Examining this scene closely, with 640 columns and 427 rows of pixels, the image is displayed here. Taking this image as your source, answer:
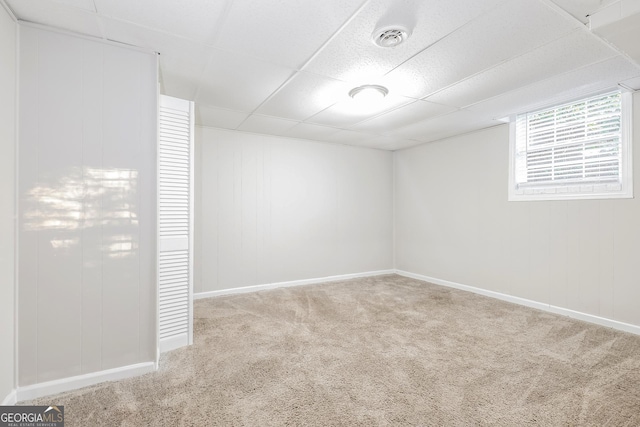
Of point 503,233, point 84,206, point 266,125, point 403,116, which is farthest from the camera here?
point 266,125

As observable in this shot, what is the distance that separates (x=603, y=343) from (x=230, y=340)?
342cm

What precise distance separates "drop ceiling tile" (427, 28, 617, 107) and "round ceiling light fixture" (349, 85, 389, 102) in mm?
555

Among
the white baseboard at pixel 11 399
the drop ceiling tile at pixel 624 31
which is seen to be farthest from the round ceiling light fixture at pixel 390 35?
the white baseboard at pixel 11 399

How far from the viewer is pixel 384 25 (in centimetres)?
196

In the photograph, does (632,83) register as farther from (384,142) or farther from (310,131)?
(310,131)

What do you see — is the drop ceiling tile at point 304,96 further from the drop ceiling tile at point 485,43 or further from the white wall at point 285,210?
the white wall at point 285,210

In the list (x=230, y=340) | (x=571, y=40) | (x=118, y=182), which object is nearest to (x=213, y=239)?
(x=230, y=340)

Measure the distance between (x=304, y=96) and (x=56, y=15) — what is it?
1.97 metres

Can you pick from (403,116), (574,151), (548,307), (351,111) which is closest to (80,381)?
(351,111)

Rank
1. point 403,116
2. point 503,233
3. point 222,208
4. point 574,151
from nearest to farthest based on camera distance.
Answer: point 574,151 < point 403,116 < point 503,233 < point 222,208

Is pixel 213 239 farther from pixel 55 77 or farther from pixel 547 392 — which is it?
pixel 547 392

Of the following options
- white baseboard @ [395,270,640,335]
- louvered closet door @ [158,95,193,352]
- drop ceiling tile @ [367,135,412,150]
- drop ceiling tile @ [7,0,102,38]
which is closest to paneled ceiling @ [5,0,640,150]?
drop ceiling tile @ [7,0,102,38]

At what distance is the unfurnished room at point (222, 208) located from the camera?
1.86 meters

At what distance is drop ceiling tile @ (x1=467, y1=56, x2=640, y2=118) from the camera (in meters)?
2.54
